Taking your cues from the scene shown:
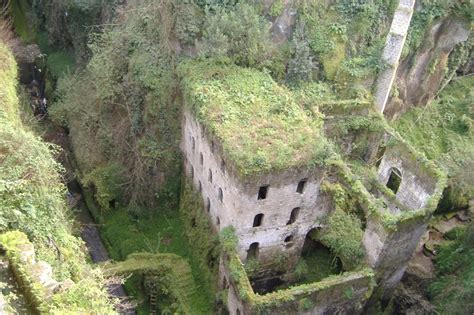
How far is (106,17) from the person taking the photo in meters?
34.5

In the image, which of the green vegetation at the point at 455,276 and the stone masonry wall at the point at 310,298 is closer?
the stone masonry wall at the point at 310,298

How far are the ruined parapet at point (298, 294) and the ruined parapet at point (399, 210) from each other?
1.46 meters

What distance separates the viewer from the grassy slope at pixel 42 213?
1388 cm

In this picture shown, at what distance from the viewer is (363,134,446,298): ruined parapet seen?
23.4m

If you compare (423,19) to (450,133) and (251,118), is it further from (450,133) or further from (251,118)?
(251,118)

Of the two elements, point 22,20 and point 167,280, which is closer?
point 167,280

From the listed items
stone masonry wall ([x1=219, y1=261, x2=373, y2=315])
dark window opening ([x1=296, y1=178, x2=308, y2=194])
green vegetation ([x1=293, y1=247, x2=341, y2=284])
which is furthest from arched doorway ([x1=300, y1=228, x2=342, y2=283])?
dark window opening ([x1=296, y1=178, x2=308, y2=194])

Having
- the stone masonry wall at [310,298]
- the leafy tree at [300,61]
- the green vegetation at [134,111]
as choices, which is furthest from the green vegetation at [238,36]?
the stone masonry wall at [310,298]

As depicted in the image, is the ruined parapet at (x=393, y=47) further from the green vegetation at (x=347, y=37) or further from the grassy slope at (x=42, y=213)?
the grassy slope at (x=42, y=213)

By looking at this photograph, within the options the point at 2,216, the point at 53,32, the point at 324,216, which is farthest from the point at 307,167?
the point at 53,32

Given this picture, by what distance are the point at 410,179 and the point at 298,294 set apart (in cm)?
883

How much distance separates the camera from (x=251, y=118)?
79.0 feet

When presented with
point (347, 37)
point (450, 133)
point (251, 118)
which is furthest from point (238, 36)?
point (450, 133)

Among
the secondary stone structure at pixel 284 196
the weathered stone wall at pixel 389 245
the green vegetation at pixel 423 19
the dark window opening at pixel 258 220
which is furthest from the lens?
the green vegetation at pixel 423 19
